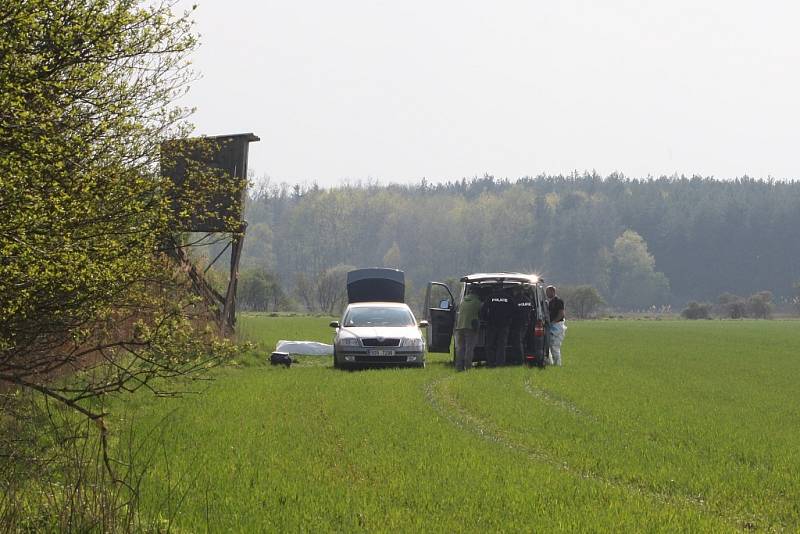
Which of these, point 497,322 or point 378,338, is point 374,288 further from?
point 497,322

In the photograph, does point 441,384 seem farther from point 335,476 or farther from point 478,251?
point 478,251

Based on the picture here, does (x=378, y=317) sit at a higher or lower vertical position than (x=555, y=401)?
higher

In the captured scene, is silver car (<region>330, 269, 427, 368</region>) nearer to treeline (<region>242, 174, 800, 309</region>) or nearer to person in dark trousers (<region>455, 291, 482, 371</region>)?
person in dark trousers (<region>455, 291, 482, 371</region>)

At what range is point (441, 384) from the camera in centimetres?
2092

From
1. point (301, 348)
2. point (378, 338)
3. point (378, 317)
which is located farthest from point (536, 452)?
point (301, 348)

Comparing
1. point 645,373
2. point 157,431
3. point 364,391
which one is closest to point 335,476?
point 157,431

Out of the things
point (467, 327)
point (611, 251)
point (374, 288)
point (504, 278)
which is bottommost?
point (467, 327)

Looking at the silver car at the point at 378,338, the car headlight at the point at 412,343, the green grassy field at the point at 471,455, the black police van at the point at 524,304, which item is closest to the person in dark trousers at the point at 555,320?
the black police van at the point at 524,304

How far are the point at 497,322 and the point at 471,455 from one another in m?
13.2

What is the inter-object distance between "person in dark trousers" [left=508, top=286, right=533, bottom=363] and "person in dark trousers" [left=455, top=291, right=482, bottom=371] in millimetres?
967

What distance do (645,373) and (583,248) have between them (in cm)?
16678

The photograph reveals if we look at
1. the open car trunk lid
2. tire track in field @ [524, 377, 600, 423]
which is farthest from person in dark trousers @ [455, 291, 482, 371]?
the open car trunk lid

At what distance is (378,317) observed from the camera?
26641mm

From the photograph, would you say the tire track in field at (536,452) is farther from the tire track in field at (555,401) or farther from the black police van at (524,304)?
the black police van at (524,304)
